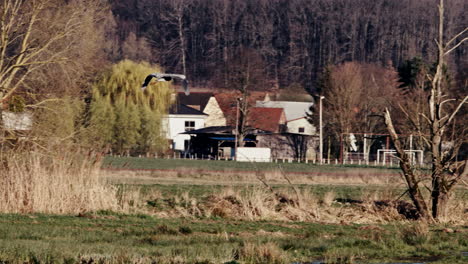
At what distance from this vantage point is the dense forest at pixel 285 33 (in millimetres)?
145750

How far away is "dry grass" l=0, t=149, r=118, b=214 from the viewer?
81.2 feet

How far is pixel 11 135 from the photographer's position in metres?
27.8

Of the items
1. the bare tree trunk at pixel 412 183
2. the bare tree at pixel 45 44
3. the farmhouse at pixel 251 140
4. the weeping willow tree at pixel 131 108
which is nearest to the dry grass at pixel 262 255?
the bare tree trunk at pixel 412 183

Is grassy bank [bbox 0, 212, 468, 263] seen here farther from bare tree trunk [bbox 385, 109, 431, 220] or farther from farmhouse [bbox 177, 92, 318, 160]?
farmhouse [bbox 177, 92, 318, 160]

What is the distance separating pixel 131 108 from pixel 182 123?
25.2 metres

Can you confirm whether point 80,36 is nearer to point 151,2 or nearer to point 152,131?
point 152,131

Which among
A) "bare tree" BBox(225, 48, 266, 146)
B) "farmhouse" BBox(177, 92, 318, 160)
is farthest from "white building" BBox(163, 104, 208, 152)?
"bare tree" BBox(225, 48, 266, 146)

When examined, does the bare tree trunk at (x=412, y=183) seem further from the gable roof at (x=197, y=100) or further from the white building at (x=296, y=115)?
the gable roof at (x=197, y=100)

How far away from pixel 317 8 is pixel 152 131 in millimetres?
81455

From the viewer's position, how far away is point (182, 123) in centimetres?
10044

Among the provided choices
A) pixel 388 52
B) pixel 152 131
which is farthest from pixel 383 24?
pixel 152 131

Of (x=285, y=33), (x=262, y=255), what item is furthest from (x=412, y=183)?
(x=285, y=33)

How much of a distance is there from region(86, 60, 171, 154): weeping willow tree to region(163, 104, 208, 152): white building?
58.6ft

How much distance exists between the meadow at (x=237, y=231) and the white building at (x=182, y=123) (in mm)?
67208
